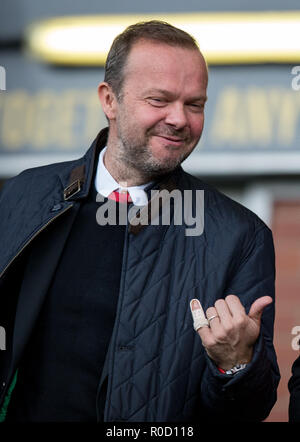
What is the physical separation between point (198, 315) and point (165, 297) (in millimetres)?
171

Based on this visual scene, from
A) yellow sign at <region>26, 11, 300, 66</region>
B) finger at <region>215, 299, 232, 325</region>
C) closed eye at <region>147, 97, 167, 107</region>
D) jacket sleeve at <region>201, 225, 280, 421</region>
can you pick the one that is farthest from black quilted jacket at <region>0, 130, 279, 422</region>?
yellow sign at <region>26, 11, 300, 66</region>

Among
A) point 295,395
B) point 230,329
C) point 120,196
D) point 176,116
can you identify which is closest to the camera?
point 230,329

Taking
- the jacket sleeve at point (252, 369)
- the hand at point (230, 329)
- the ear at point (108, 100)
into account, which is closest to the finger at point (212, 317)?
the hand at point (230, 329)

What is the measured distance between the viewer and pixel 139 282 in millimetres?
2521

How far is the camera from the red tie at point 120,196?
8.79ft

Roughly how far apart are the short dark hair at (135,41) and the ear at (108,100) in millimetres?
16

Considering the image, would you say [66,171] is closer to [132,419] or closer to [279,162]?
[132,419]

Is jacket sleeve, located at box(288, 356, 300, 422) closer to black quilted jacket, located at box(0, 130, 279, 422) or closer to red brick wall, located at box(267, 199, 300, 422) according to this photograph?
black quilted jacket, located at box(0, 130, 279, 422)

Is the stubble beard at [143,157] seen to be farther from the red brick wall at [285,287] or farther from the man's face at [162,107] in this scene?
the red brick wall at [285,287]

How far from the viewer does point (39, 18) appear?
15.1 feet

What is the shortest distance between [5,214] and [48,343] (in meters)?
0.38

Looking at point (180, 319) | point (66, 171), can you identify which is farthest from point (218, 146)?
point (180, 319)

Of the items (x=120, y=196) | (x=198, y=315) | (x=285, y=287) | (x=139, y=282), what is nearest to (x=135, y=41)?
(x=120, y=196)

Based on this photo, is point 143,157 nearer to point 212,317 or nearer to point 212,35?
point 212,317
